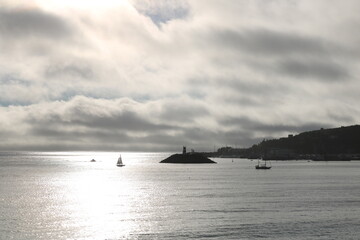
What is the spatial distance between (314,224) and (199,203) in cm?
2839

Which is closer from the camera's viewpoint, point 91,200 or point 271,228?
point 271,228

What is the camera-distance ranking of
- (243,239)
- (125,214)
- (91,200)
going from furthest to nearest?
(91,200), (125,214), (243,239)

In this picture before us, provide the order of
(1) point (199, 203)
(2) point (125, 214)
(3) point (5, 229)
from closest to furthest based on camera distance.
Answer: (3) point (5, 229) < (2) point (125, 214) < (1) point (199, 203)

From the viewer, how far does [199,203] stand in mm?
85938

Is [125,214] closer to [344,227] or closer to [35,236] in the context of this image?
[35,236]

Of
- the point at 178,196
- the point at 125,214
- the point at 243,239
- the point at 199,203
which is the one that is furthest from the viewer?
the point at 178,196

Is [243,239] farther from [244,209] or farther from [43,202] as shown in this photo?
[43,202]

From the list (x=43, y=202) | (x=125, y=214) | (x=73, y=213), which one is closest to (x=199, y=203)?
(x=125, y=214)

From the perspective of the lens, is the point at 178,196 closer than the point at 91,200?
No

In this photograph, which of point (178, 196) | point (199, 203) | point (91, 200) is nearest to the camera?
point (199, 203)

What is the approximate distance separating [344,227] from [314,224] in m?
3.91

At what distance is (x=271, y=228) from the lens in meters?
58.4

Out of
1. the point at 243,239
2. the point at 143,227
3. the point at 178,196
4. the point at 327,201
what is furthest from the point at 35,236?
the point at 327,201

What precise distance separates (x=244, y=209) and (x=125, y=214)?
19613 mm
